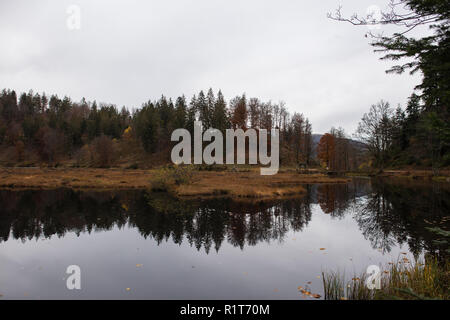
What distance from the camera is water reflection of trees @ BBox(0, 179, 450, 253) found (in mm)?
13219

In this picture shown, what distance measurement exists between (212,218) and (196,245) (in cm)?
501

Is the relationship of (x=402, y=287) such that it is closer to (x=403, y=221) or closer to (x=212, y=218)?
(x=212, y=218)

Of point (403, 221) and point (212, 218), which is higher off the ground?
point (212, 218)

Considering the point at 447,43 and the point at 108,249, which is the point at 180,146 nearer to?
the point at 108,249

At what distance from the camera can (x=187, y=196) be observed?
1047 inches

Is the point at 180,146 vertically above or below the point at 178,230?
above

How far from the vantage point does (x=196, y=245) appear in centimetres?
1193

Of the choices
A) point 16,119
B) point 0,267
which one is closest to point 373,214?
point 0,267

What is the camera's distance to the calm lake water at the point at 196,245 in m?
7.77

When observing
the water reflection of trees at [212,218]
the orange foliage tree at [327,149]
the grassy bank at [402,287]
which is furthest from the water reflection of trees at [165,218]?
the orange foliage tree at [327,149]

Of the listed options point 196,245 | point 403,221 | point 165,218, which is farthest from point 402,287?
point 165,218

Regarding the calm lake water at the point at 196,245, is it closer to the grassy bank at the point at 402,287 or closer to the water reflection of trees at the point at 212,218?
the water reflection of trees at the point at 212,218

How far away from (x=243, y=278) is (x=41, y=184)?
1571 inches

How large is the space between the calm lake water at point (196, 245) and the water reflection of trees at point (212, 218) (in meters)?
0.07
